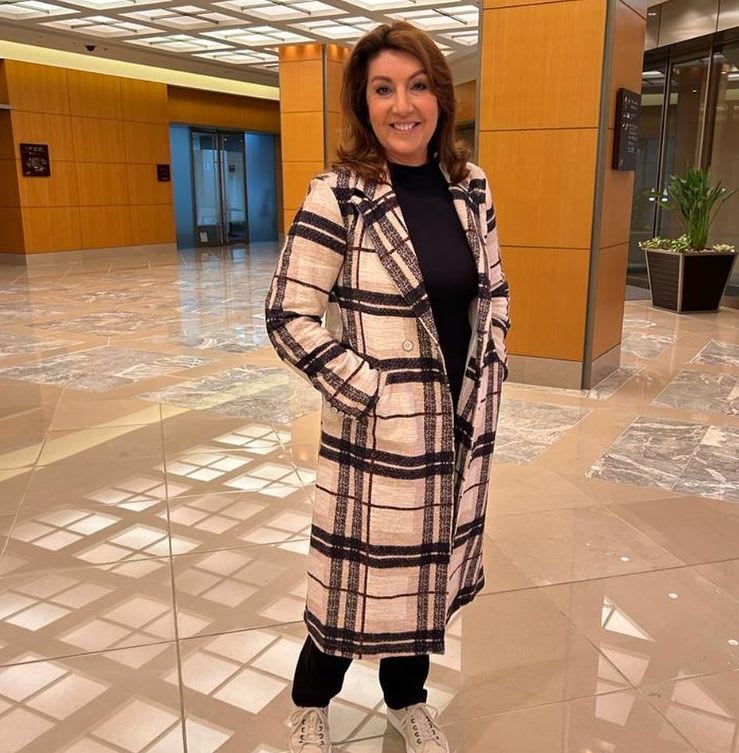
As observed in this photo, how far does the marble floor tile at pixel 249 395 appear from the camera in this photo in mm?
5266

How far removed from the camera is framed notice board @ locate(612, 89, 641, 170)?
5570mm

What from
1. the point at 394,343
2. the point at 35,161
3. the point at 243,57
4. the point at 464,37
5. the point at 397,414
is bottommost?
the point at 397,414

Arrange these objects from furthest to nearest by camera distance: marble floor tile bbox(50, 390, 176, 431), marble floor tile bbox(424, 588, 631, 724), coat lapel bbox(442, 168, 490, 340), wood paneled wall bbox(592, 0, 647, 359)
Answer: wood paneled wall bbox(592, 0, 647, 359), marble floor tile bbox(50, 390, 176, 431), marble floor tile bbox(424, 588, 631, 724), coat lapel bbox(442, 168, 490, 340)

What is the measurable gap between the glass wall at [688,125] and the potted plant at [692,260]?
154 cm

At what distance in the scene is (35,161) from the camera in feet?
51.4

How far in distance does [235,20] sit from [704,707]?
13.1 meters

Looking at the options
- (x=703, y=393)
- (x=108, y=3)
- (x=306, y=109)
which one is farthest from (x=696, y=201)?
(x=108, y=3)

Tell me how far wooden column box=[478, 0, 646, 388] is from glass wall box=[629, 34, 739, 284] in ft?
16.7

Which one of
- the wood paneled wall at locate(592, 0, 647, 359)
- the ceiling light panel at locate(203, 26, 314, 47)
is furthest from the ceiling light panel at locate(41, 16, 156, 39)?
the wood paneled wall at locate(592, 0, 647, 359)

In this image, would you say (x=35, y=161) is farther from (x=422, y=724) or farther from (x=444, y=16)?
(x=422, y=724)

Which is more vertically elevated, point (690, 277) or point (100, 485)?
point (690, 277)

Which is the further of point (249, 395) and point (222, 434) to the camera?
point (249, 395)

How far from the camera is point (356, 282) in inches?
67.2

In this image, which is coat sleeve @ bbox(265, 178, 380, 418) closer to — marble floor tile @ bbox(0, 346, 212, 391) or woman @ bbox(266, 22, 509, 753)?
woman @ bbox(266, 22, 509, 753)
